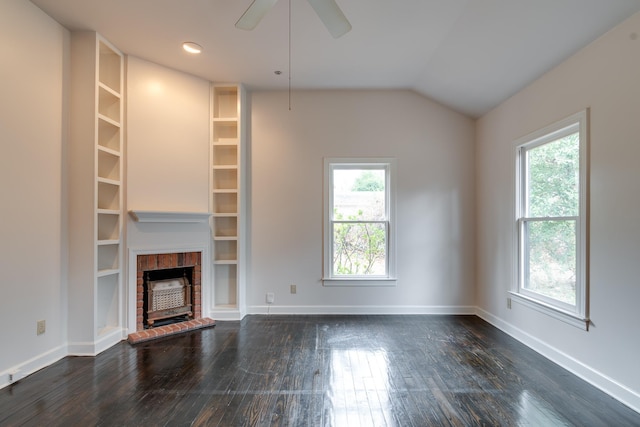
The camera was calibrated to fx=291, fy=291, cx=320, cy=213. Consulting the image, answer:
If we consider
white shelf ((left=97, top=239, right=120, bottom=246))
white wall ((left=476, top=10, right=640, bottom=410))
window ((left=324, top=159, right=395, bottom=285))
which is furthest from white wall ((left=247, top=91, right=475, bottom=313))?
white shelf ((left=97, top=239, right=120, bottom=246))

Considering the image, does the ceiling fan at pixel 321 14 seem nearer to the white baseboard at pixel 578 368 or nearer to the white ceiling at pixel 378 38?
the white ceiling at pixel 378 38

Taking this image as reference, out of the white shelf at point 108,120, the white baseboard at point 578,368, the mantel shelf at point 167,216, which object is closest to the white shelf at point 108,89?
the white shelf at point 108,120

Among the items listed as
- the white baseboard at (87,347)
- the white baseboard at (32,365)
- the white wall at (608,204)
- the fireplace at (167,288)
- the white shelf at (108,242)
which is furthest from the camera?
the fireplace at (167,288)

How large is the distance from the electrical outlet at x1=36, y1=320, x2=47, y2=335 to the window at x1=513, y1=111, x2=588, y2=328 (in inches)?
178

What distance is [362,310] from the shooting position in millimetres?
3924

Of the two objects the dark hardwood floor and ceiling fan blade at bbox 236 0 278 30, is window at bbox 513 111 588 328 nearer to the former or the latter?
the dark hardwood floor

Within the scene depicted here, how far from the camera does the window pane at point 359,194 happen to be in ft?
13.3

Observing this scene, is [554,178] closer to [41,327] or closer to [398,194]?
[398,194]

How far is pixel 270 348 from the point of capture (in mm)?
2891

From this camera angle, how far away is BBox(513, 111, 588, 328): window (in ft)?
7.89

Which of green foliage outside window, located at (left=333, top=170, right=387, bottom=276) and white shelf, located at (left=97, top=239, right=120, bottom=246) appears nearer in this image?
white shelf, located at (left=97, top=239, right=120, bottom=246)

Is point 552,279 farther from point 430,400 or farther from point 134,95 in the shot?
point 134,95

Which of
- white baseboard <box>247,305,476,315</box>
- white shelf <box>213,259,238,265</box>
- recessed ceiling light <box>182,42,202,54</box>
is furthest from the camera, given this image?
white baseboard <box>247,305,476,315</box>

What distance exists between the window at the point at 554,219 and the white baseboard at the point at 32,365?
4506 mm
